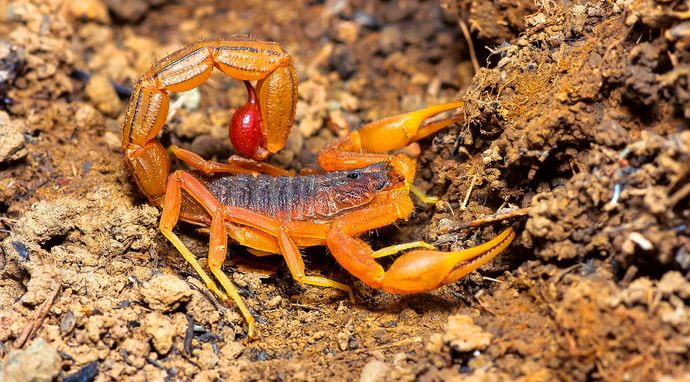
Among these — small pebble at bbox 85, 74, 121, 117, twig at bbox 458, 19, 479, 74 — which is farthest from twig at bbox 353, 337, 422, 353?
small pebble at bbox 85, 74, 121, 117

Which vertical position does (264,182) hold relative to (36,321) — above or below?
above

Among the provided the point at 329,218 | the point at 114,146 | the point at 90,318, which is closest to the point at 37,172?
the point at 114,146

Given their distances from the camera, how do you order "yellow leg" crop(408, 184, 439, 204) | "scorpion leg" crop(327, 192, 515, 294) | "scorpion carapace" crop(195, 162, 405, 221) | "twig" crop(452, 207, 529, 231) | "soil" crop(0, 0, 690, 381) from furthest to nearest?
"yellow leg" crop(408, 184, 439, 204), "scorpion carapace" crop(195, 162, 405, 221), "twig" crop(452, 207, 529, 231), "scorpion leg" crop(327, 192, 515, 294), "soil" crop(0, 0, 690, 381)

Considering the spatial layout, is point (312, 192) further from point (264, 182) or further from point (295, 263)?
point (295, 263)

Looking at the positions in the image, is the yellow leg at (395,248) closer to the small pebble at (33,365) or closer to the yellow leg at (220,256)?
the yellow leg at (220,256)

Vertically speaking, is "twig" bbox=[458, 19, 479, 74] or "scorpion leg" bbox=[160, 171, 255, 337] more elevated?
"twig" bbox=[458, 19, 479, 74]

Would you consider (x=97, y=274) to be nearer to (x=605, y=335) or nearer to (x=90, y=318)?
(x=90, y=318)

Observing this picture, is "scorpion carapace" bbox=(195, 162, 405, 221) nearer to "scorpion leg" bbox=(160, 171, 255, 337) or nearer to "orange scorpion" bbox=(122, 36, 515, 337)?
"orange scorpion" bbox=(122, 36, 515, 337)

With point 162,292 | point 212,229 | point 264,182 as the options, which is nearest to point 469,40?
point 264,182
